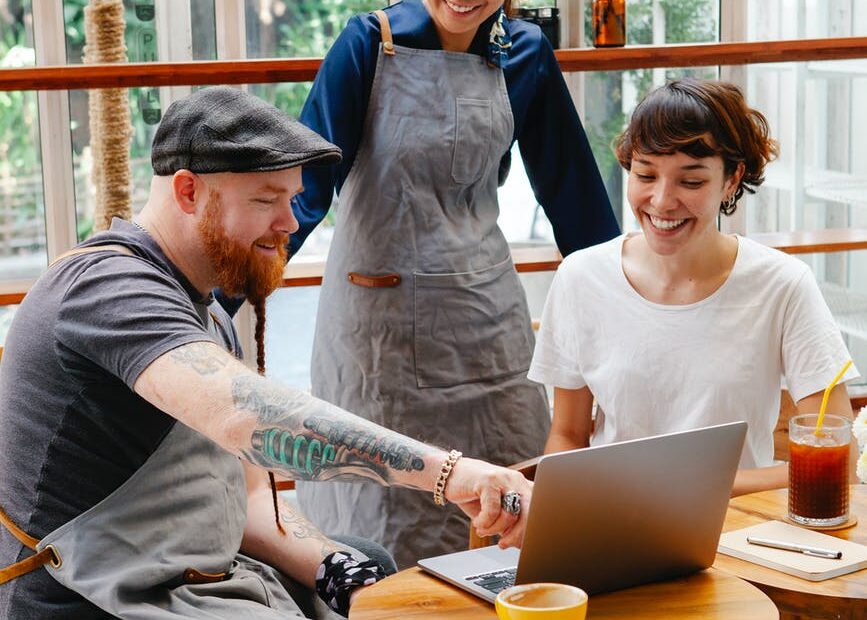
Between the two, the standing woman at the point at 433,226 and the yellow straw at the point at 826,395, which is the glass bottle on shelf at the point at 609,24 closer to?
the standing woman at the point at 433,226

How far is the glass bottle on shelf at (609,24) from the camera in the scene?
3.25 m

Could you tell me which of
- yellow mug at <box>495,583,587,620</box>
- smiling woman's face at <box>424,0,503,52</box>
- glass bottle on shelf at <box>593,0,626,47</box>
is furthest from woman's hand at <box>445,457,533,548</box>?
glass bottle on shelf at <box>593,0,626,47</box>

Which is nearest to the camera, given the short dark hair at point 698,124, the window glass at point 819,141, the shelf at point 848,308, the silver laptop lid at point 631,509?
the silver laptop lid at point 631,509

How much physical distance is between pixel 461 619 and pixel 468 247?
1241mm

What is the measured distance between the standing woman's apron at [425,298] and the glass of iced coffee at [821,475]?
991 millimetres

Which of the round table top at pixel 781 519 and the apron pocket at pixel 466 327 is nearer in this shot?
the round table top at pixel 781 519

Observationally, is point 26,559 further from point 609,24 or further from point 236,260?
point 609,24

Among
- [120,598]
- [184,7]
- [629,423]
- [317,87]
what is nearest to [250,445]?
[120,598]

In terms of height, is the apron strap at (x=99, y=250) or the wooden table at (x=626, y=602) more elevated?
the apron strap at (x=99, y=250)

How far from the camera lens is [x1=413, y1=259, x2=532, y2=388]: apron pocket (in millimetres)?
2645

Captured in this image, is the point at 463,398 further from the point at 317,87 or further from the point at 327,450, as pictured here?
the point at 327,450

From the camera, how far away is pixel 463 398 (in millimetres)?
2709

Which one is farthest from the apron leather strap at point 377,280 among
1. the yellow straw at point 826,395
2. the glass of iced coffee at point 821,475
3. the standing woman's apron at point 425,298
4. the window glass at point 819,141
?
the window glass at point 819,141

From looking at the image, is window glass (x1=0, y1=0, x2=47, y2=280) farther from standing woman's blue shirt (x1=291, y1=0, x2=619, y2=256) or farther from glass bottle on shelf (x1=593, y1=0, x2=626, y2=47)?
glass bottle on shelf (x1=593, y1=0, x2=626, y2=47)
